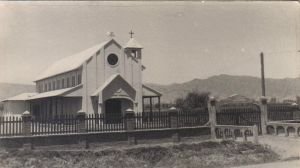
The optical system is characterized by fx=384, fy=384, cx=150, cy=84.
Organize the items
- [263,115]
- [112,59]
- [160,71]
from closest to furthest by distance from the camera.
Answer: [263,115]
[160,71]
[112,59]

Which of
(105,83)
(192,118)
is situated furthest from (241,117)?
(105,83)

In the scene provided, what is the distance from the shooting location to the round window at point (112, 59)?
78.3ft

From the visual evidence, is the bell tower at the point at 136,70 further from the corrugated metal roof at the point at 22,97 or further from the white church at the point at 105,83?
the corrugated metal roof at the point at 22,97

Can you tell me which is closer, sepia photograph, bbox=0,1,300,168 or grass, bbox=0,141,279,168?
grass, bbox=0,141,279,168

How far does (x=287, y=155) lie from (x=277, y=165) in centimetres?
187

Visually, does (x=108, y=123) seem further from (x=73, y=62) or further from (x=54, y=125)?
(x=73, y=62)

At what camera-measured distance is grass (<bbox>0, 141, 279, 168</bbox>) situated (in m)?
12.1

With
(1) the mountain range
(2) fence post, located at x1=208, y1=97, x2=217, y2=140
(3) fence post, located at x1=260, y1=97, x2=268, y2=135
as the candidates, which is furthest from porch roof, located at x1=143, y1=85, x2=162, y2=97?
(3) fence post, located at x1=260, y1=97, x2=268, y2=135

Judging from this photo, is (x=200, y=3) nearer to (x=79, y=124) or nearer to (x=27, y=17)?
(x=27, y=17)

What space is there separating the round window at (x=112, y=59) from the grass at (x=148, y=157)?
11.0m

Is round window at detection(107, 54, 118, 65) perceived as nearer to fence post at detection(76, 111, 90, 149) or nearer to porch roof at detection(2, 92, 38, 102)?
porch roof at detection(2, 92, 38, 102)

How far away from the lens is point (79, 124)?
1549cm

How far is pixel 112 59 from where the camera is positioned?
946 inches

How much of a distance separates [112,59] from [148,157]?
11861mm
